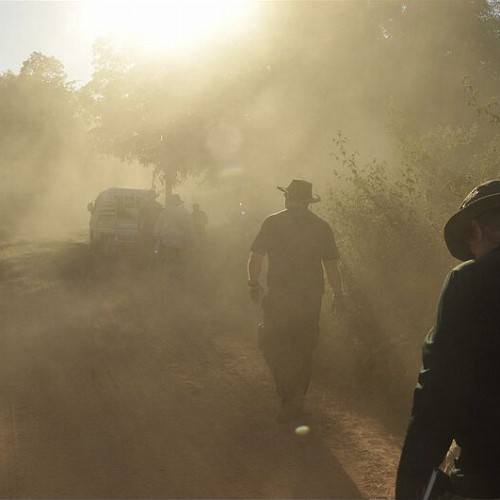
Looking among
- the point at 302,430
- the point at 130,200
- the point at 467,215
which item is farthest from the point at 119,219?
the point at 467,215

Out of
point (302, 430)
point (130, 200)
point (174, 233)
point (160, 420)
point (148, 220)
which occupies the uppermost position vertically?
point (130, 200)

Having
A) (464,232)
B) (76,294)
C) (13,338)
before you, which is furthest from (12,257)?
(464,232)

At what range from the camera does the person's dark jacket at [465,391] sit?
2330 millimetres

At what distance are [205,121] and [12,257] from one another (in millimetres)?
7681

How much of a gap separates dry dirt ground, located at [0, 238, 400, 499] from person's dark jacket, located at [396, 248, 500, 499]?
294 cm

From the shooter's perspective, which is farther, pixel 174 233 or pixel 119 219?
pixel 119 219

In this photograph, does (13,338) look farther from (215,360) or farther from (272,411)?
(272,411)

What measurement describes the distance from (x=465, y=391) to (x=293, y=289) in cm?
432

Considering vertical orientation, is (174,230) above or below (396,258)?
above

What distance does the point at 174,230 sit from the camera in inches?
606

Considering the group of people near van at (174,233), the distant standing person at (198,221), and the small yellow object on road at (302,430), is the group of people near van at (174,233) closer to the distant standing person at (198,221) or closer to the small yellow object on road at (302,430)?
the distant standing person at (198,221)

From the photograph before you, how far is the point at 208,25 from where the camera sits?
23219mm

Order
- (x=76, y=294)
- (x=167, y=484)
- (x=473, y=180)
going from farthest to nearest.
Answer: (x=76, y=294) → (x=473, y=180) → (x=167, y=484)

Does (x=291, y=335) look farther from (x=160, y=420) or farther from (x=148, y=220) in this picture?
(x=148, y=220)
